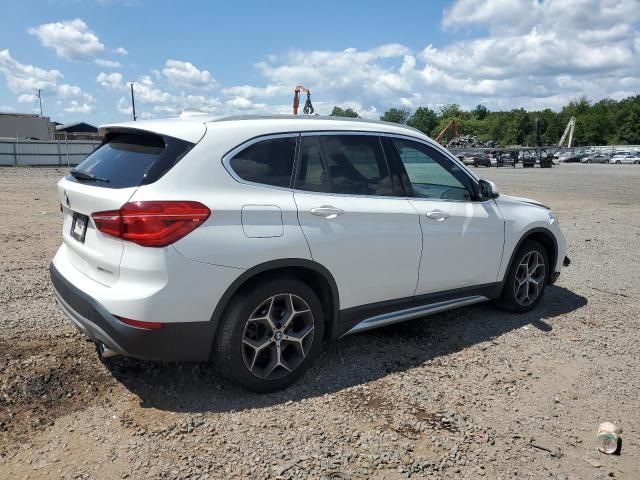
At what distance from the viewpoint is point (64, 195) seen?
382cm

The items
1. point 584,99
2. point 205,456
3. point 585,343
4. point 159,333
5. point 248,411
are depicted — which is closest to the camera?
point 205,456

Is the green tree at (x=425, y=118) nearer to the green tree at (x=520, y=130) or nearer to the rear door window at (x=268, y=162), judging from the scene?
the green tree at (x=520, y=130)

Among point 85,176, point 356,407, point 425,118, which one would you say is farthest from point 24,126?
point 425,118

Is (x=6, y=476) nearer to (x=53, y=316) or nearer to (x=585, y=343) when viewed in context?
(x=53, y=316)

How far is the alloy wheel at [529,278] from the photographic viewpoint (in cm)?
532

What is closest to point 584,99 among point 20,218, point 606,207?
point 606,207

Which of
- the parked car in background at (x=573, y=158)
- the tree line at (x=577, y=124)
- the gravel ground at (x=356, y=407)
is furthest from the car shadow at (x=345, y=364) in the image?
the tree line at (x=577, y=124)

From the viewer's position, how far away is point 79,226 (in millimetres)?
3656

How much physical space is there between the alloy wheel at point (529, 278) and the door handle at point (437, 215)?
1.30m

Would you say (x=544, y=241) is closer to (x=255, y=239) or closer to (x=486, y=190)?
(x=486, y=190)

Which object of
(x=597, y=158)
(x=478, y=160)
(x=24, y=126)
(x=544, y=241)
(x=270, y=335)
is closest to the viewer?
(x=270, y=335)

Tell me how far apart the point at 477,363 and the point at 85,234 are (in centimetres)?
305

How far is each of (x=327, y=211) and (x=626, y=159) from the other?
7429 cm

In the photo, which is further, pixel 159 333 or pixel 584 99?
pixel 584 99
